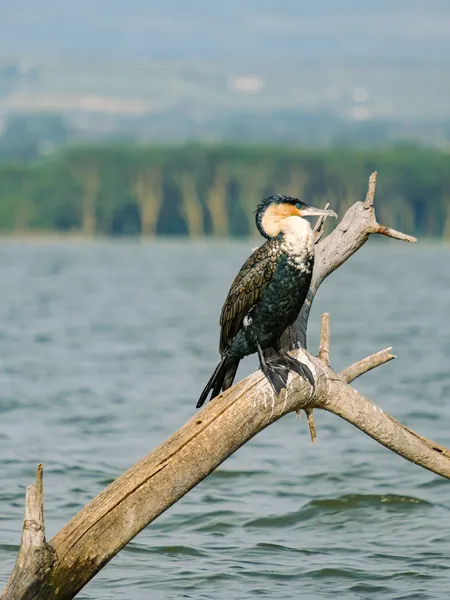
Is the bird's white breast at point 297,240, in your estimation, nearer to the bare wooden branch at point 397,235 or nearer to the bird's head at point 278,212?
the bird's head at point 278,212

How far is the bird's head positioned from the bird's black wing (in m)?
0.08

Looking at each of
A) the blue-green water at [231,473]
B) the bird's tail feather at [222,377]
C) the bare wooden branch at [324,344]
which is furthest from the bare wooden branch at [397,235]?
the blue-green water at [231,473]

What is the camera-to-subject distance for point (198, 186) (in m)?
105

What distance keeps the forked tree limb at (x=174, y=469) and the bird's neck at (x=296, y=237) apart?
397mm

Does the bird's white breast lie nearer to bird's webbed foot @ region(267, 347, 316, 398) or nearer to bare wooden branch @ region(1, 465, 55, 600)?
bird's webbed foot @ region(267, 347, 316, 398)

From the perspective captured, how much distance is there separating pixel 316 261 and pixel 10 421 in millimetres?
7373

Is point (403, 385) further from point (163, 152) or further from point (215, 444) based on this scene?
point (163, 152)

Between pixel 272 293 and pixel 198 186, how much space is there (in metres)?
99.1

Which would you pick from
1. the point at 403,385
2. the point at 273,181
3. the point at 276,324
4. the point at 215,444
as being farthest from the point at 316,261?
the point at 273,181

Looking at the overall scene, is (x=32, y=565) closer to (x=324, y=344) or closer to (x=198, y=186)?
(x=324, y=344)

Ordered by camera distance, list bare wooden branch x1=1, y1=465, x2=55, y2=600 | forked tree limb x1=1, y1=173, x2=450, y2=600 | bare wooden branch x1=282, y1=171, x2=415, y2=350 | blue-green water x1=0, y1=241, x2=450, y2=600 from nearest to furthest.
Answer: bare wooden branch x1=1, y1=465, x2=55, y2=600 < forked tree limb x1=1, y1=173, x2=450, y2=600 < bare wooden branch x1=282, y1=171, x2=415, y2=350 < blue-green water x1=0, y1=241, x2=450, y2=600

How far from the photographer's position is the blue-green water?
7766 millimetres

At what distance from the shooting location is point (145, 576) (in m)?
7.75

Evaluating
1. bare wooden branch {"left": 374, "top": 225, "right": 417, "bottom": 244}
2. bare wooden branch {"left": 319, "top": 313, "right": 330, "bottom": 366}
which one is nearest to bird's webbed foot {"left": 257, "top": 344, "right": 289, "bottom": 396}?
bare wooden branch {"left": 319, "top": 313, "right": 330, "bottom": 366}
